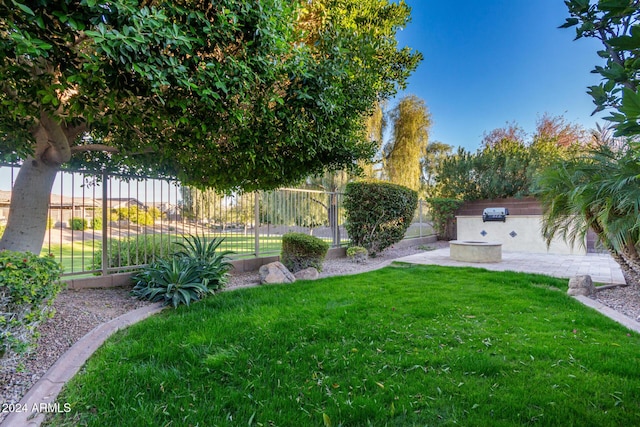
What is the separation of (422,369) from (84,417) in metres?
2.26

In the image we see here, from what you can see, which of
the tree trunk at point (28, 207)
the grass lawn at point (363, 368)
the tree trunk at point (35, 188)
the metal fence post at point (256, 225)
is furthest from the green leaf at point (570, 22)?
the metal fence post at point (256, 225)

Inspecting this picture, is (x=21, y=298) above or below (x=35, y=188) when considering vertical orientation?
below

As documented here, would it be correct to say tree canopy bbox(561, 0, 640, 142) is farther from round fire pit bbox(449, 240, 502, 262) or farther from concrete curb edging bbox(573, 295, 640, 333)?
round fire pit bbox(449, 240, 502, 262)

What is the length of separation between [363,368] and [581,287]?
13.9 ft

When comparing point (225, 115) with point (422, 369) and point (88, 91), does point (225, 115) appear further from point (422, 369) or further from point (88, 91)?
point (422, 369)

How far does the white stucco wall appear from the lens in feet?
33.3

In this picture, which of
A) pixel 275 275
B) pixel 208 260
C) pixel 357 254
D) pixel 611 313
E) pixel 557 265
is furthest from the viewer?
pixel 357 254

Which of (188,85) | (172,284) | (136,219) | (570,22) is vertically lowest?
(172,284)

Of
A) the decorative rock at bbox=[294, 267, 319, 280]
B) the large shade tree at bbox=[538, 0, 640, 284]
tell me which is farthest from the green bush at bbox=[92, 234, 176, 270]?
the large shade tree at bbox=[538, 0, 640, 284]

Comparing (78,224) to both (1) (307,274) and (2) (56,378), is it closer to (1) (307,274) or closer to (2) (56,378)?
(2) (56,378)

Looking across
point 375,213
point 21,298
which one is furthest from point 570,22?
point 375,213

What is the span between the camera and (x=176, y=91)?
2.64 meters

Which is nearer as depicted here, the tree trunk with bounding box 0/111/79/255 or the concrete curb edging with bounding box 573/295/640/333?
the tree trunk with bounding box 0/111/79/255

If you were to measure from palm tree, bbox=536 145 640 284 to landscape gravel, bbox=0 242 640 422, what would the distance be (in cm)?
49
